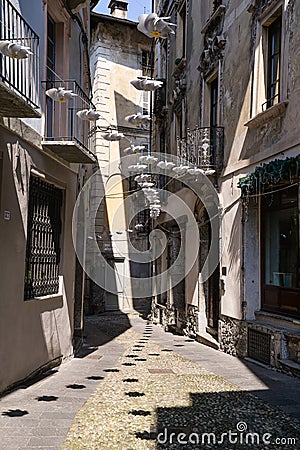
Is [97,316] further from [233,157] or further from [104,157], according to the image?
[233,157]

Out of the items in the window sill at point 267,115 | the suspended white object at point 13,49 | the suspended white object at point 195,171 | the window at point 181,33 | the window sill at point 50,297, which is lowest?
the window sill at point 50,297

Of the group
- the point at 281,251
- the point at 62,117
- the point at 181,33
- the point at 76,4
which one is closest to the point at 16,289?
the point at 62,117

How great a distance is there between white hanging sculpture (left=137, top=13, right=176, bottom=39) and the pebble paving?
15.3ft

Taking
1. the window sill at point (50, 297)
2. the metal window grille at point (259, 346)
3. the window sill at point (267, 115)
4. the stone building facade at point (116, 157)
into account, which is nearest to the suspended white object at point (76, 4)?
the window sill at point (267, 115)

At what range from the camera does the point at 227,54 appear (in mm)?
11992

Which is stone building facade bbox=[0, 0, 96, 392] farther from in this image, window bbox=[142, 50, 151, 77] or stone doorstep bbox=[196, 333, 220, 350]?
window bbox=[142, 50, 151, 77]

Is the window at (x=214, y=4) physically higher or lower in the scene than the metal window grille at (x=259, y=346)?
higher

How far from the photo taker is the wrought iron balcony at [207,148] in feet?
39.8

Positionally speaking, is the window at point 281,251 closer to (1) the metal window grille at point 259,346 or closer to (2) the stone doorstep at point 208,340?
(1) the metal window grille at point 259,346

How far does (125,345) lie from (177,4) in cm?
1118

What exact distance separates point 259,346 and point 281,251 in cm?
180

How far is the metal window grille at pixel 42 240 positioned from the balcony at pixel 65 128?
631mm

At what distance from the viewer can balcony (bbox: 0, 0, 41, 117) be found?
6098 millimetres

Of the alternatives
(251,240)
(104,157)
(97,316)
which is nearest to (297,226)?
(251,240)
